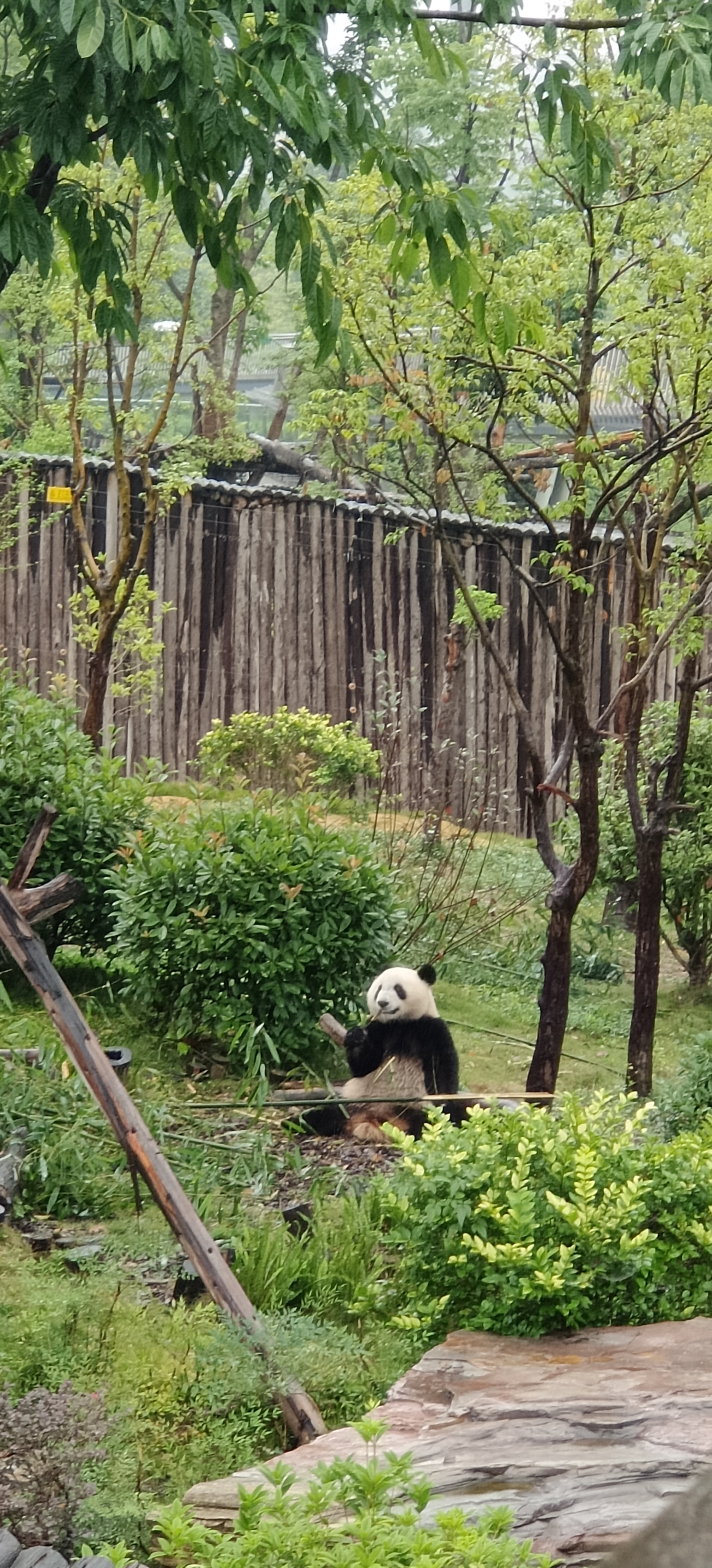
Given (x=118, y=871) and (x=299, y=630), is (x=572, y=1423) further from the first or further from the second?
(x=299, y=630)

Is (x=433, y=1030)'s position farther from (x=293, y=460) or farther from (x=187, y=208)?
(x=293, y=460)

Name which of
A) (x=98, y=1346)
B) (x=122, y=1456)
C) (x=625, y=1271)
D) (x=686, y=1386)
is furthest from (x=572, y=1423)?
(x=98, y=1346)

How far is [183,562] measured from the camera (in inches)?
454

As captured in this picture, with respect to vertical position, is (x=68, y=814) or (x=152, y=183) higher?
(x=152, y=183)

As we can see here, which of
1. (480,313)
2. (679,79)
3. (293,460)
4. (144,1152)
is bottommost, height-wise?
(144,1152)

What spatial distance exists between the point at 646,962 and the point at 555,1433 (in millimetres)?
3925

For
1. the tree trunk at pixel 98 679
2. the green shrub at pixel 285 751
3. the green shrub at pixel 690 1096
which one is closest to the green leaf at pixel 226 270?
the green shrub at pixel 690 1096

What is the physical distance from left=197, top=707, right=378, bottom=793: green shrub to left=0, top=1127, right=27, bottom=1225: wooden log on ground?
490 cm

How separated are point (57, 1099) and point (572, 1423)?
280 centimetres

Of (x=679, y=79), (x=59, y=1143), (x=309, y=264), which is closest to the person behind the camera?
(x=679, y=79)

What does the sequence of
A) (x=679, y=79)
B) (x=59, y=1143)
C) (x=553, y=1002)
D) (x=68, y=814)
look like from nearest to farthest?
(x=679, y=79)
(x=59, y=1143)
(x=553, y=1002)
(x=68, y=814)

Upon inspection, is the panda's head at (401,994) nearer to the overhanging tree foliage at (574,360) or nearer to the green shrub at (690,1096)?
the overhanging tree foliage at (574,360)

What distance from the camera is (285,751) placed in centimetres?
1023

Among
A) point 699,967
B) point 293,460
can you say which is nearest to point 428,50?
point 699,967
